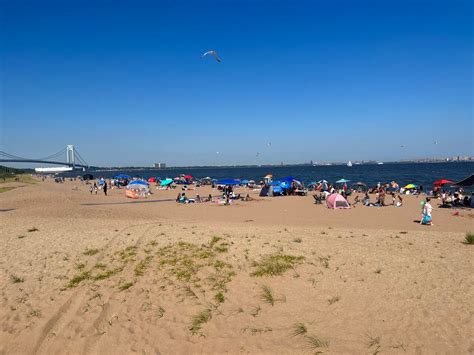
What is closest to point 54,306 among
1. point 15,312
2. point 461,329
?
point 15,312

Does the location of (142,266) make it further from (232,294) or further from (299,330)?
(299,330)

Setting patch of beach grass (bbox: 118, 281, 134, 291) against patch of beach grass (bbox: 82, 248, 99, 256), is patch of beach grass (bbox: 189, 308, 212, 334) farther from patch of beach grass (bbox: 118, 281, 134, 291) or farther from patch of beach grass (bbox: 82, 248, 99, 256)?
patch of beach grass (bbox: 82, 248, 99, 256)

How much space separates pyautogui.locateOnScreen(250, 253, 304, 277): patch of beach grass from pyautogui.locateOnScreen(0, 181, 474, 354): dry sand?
0.10 metres

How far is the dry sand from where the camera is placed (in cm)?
559

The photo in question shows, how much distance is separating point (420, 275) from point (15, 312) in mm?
8448

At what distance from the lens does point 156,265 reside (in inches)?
350

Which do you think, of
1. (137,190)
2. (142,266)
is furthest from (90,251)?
(137,190)

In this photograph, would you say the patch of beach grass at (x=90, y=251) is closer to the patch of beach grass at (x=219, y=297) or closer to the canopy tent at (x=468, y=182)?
the patch of beach grass at (x=219, y=297)

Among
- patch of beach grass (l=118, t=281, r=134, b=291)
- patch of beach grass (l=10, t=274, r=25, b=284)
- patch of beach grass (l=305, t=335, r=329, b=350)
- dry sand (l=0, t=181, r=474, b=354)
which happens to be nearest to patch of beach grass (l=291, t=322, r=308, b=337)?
dry sand (l=0, t=181, r=474, b=354)

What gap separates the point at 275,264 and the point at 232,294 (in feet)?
5.77

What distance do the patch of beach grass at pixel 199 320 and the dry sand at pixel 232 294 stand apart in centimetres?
2

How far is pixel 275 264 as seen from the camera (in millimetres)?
8633

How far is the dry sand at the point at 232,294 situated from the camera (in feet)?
18.3

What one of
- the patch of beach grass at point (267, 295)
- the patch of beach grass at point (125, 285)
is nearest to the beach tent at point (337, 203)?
the patch of beach grass at point (267, 295)
